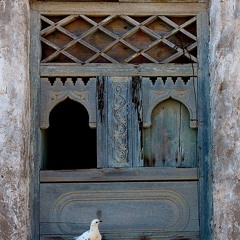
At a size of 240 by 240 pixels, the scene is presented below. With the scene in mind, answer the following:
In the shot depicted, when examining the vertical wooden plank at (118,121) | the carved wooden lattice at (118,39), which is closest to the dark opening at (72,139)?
the carved wooden lattice at (118,39)

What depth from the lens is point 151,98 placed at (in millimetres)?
6484

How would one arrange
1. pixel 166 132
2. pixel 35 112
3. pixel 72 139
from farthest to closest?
pixel 72 139 < pixel 166 132 < pixel 35 112

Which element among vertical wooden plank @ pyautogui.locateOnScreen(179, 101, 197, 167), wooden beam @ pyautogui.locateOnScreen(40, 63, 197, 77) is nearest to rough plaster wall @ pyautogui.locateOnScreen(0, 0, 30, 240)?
wooden beam @ pyautogui.locateOnScreen(40, 63, 197, 77)

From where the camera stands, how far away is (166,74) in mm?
6523

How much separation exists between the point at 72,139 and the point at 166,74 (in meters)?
2.18

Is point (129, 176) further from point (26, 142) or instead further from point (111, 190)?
point (26, 142)

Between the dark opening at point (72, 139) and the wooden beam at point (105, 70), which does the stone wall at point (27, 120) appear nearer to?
the wooden beam at point (105, 70)

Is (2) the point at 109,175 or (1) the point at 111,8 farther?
(1) the point at 111,8

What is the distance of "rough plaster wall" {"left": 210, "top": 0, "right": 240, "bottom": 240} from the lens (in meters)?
6.19

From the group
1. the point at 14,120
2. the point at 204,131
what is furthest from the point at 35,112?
the point at 204,131

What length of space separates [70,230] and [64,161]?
205 centimetres

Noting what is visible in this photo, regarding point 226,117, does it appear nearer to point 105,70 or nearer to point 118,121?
point 118,121

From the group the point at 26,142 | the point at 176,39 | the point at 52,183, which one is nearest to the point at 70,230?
the point at 52,183

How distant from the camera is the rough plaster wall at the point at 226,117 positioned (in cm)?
619
